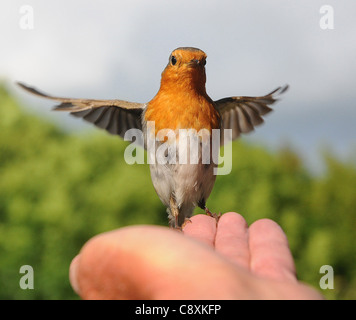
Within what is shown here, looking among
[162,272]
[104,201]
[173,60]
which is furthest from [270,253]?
[104,201]

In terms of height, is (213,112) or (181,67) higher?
(181,67)

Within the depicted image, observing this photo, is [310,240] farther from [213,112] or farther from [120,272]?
[120,272]

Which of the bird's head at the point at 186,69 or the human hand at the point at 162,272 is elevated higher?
the bird's head at the point at 186,69

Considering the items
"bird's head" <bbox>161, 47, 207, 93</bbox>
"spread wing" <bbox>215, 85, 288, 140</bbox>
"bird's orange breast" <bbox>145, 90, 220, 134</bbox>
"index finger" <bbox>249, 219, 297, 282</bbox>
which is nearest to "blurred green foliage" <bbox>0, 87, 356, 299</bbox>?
"spread wing" <bbox>215, 85, 288, 140</bbox>

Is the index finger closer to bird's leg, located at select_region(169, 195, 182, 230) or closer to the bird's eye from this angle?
bird's leg, located at select_region(169, 195, 182, 230)

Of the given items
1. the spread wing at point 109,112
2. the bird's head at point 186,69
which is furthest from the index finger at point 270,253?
the spread wing at point 109,112

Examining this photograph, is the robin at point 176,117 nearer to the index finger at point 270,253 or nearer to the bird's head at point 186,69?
the bird's head at point 186,69

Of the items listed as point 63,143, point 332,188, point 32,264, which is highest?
point 63,143
